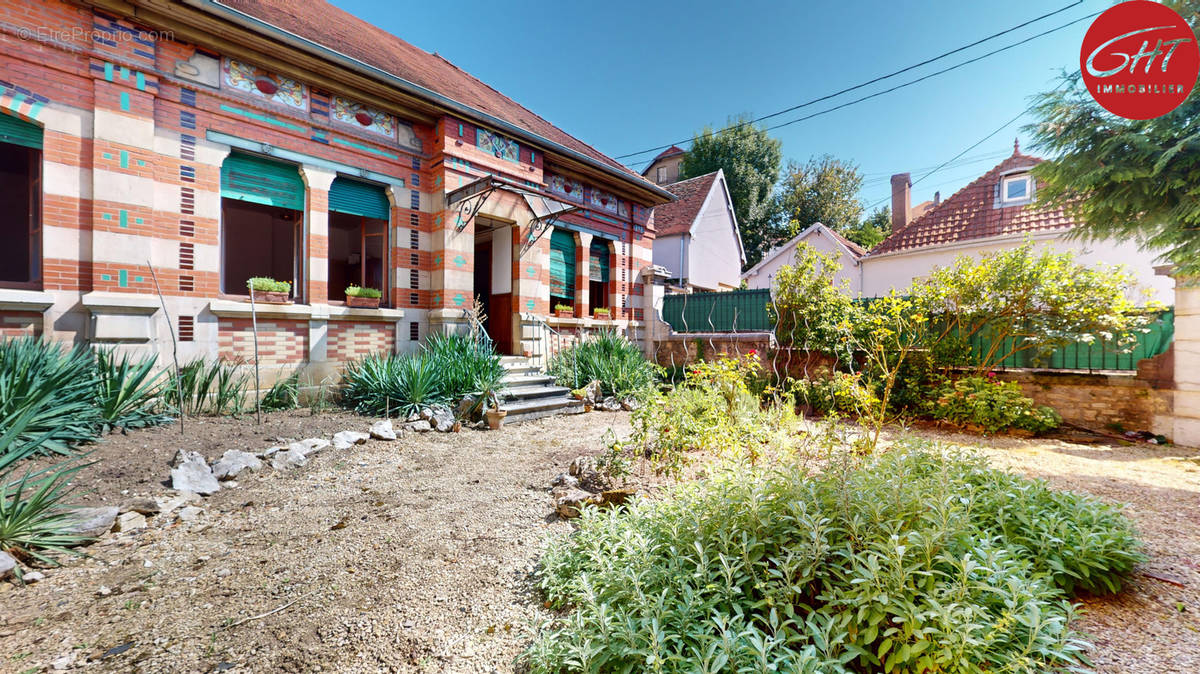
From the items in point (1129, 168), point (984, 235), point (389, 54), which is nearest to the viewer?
point (1129, 168)

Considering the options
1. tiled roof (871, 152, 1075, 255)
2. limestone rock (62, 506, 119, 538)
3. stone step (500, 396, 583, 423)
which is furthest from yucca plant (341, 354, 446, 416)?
tiled roof (871, 152, 1075, 255)

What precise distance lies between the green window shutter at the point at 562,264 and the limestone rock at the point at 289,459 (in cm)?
638

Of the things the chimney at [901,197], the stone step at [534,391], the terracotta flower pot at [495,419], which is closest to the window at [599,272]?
the stone step at [534,391]

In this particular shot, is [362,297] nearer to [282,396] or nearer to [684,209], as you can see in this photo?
[282,396]

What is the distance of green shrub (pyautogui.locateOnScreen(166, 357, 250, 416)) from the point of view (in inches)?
205

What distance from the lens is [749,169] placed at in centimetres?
2178

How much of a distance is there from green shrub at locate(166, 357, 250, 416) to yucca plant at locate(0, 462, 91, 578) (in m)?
2.40

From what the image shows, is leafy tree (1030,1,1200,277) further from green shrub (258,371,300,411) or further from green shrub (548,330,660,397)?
green shrub (258,371,300,411)

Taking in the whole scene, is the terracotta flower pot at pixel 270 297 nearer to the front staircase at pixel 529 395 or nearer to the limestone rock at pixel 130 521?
the front staircase at pixel 529 395

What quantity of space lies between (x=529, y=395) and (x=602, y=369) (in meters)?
1.71

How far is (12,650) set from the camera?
6.41 feet

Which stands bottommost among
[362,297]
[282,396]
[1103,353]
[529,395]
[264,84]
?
[529,395]

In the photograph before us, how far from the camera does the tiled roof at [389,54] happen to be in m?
6.92

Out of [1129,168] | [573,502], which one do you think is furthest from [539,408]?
[1129,168]
